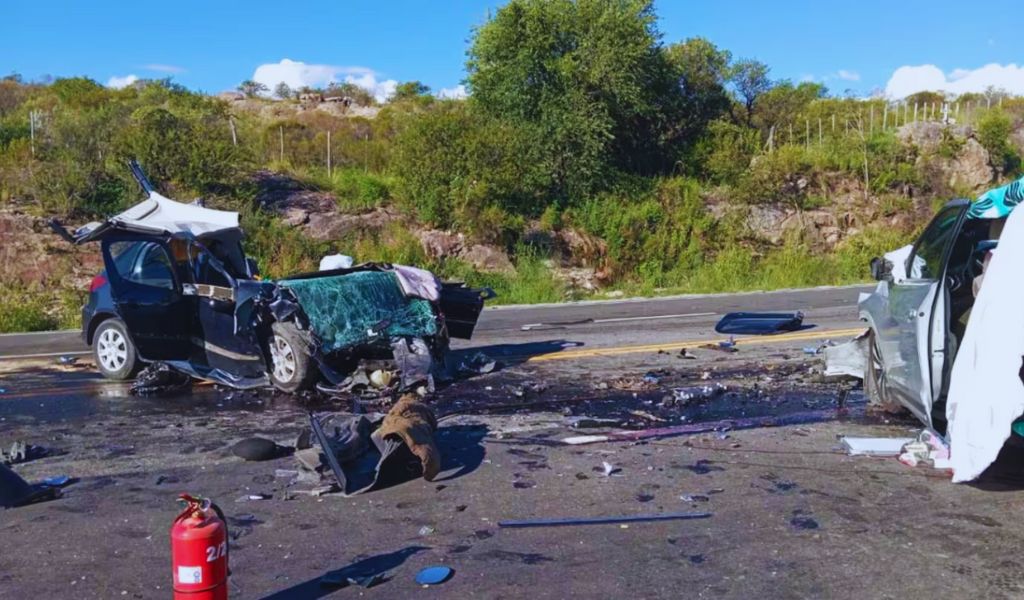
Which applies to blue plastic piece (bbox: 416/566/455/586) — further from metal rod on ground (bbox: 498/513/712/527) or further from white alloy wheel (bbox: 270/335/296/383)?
white alloy wheel (bbox: 270/335/296/383)

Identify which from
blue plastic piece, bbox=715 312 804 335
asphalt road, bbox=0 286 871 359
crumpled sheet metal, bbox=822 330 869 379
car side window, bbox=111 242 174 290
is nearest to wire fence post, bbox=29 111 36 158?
asphalt road, bbox=0 286 871 359

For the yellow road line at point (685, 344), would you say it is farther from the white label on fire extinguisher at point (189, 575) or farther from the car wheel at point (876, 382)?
the white label on fire extinguisher at point (189, 575)

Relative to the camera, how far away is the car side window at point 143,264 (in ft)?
30.9

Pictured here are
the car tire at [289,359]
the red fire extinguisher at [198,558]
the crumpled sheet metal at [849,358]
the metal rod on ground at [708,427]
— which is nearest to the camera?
the red fire extinguisher at [198,558]

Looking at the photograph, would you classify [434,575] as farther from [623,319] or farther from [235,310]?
[623,319]

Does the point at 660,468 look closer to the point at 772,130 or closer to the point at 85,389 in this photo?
the point at 85,389

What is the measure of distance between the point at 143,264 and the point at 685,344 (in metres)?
6.38

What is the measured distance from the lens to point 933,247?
6.89m

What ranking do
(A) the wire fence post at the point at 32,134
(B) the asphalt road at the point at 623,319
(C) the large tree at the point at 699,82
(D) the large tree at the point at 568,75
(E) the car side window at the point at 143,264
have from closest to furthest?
(E) the car side window at the point at 143,264, (B) the asphalt road at the point at 623,319, (A) the wire fence post at the point at 32,134, (D) the large tree at the point at 568,75, (C) the large tree at the point at 699,82

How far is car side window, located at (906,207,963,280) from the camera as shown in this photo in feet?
21.6

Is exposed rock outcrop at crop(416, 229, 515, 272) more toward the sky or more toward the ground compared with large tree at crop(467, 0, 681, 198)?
more toward the ground

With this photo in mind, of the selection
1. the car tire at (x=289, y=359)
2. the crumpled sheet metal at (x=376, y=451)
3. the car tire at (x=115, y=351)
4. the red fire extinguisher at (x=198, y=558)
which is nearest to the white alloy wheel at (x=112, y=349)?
the car tire at (x=115, y=351)

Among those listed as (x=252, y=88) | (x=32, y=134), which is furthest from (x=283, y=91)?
(x=32, y=134)

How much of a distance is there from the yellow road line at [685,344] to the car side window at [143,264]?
405 centimetres
